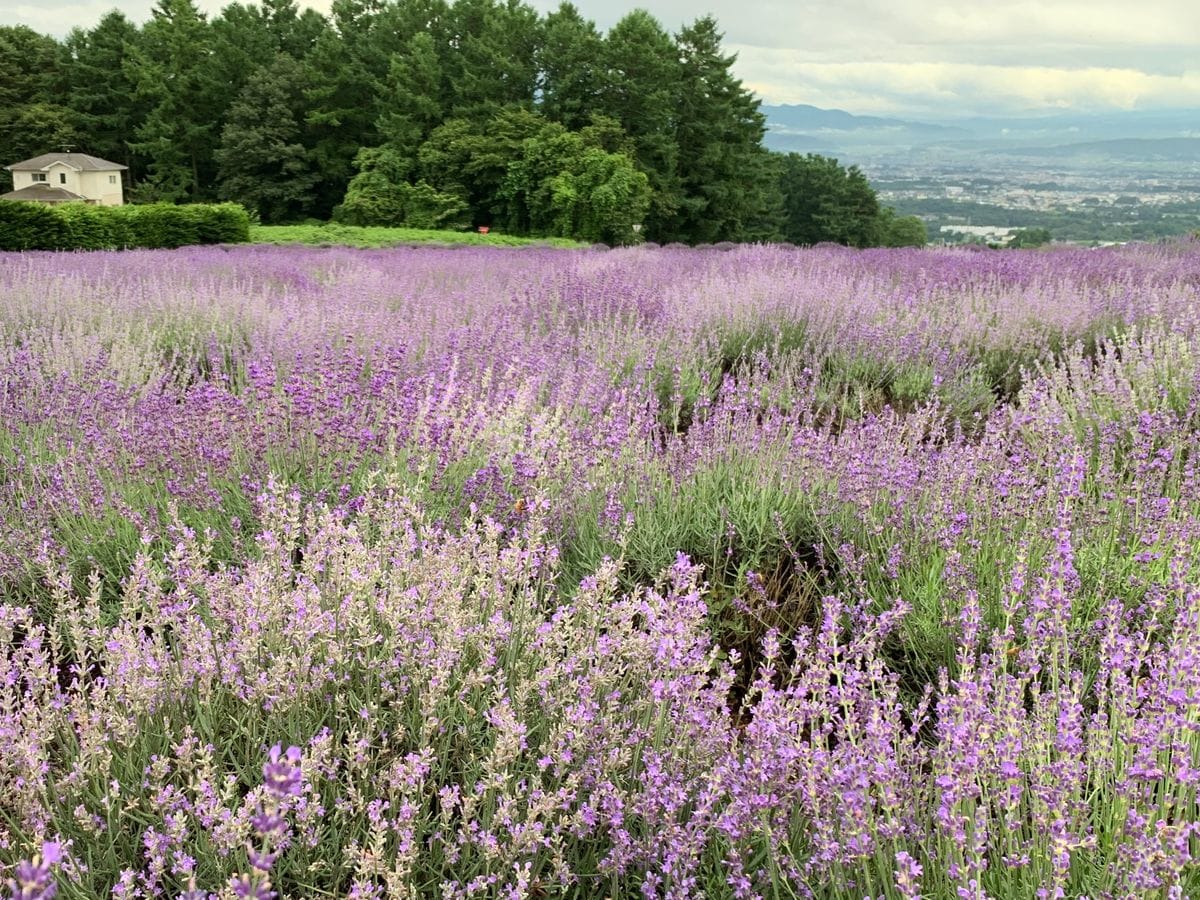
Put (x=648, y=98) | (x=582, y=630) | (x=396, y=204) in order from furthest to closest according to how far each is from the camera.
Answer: (x=648, y=98) → (x=396, y=204) → (x=582, y=630)

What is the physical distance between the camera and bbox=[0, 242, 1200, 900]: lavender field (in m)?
1.54

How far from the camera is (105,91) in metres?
41.4

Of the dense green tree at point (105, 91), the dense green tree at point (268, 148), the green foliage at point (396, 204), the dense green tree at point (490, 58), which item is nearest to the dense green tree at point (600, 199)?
the green foliage at point (396, 204)

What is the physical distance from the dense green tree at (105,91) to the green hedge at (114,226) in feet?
77.1

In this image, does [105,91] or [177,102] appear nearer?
[177,102]

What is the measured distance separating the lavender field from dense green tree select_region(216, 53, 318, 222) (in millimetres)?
32767

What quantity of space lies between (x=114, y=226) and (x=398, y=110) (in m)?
17.6

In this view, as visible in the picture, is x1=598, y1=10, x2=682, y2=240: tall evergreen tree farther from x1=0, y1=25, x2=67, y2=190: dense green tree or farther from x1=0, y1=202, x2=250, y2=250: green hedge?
x1=0, y1=25, x2=67, y2=190: dense green tree

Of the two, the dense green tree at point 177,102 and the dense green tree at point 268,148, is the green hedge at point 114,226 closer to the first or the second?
the dense green tree at point 268,148

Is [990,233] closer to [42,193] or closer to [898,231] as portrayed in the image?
[42,193]

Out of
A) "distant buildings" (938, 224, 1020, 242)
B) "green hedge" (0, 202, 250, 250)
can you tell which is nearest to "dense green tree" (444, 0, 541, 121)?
"green hedge" (0, 202, 250, 250)

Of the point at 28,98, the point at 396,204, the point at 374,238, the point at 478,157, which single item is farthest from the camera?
the point at 28,98

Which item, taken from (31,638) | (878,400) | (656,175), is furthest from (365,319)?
(656,175)

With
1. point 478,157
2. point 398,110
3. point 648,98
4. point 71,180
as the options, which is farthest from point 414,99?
point 71,180
